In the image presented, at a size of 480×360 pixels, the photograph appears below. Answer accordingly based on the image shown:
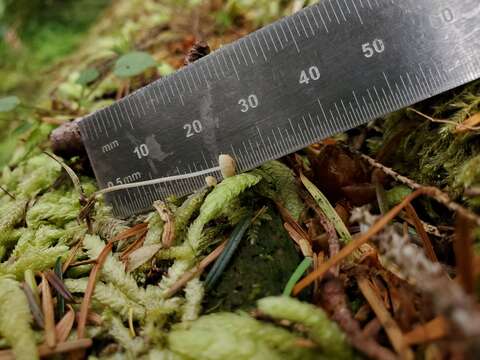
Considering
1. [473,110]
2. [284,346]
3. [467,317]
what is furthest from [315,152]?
[467,317]

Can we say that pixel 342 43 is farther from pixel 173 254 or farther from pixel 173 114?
pixel 173 254

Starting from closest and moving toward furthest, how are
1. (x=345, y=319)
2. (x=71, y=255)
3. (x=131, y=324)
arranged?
(x=345, y=319), (x=131, y=324), (x=71, y=255)

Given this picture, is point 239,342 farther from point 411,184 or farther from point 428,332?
point 411,184

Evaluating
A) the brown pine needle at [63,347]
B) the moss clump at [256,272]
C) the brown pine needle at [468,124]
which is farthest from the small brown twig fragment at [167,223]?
the brown pine needle at [468,124]

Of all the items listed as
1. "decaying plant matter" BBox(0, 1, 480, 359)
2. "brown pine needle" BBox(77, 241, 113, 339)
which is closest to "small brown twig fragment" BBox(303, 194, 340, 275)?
"decaying plant matter" BBox(0, 1, 480, 359)

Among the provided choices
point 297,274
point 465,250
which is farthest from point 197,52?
point 465,250

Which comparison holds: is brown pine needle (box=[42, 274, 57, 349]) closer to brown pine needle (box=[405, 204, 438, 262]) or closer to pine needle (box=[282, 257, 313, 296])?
pine needle (box=[282, 257, 313, 296])

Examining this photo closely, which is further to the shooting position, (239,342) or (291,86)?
(291,86)

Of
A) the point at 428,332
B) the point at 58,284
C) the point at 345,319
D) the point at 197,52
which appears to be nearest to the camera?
the point at 428,332
